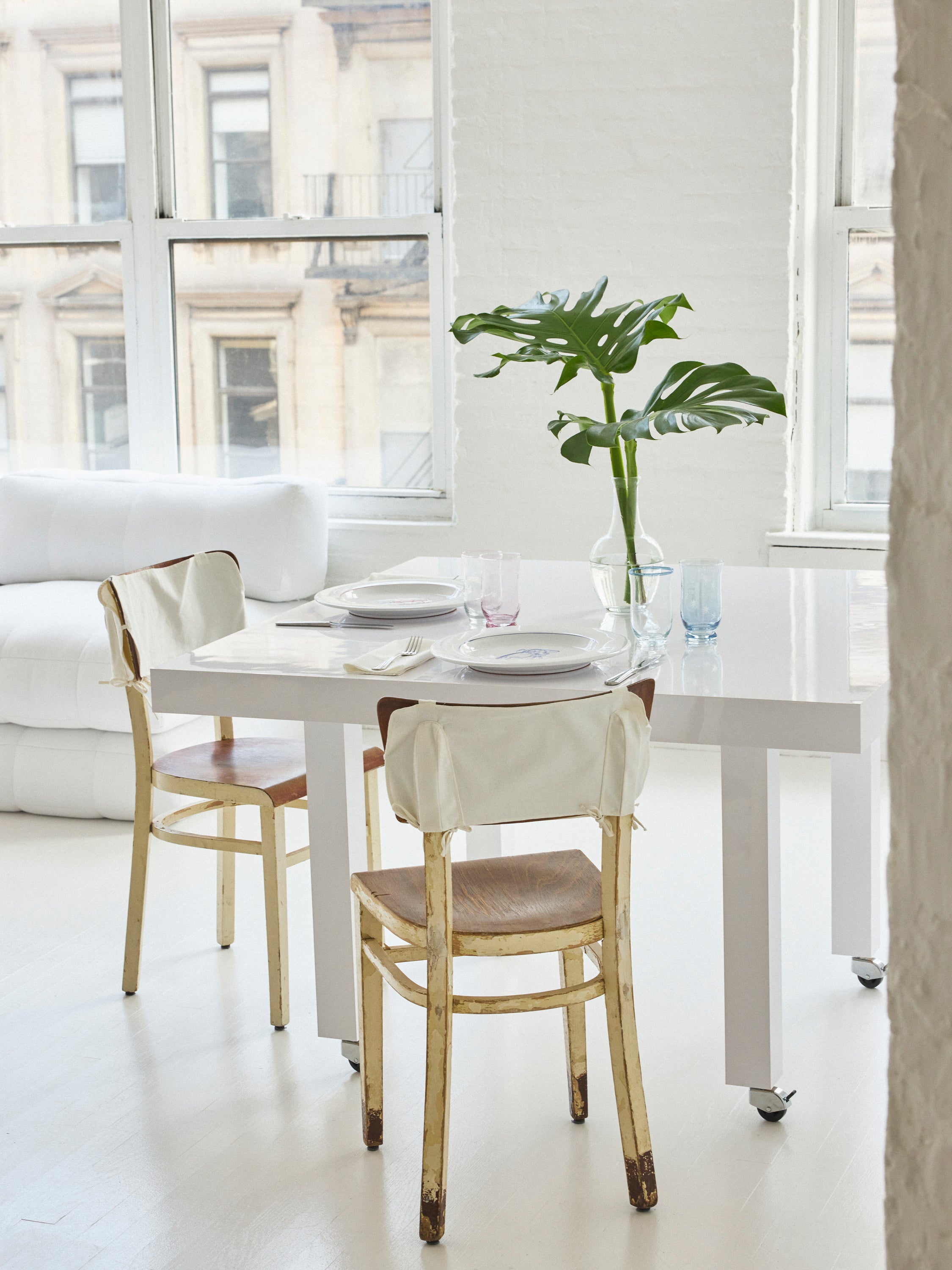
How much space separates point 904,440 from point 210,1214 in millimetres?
1964

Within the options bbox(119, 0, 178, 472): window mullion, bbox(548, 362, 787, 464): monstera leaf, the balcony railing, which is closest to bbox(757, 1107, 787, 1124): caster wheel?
bbox(548, 362, 787, 464): monstera leaf

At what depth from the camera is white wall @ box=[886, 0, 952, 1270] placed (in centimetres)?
29

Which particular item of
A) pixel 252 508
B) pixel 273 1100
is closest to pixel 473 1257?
pixel 273 1100

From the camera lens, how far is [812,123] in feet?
14.0

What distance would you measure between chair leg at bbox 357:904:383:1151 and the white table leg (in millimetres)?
233

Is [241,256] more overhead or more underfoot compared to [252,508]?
more overhead

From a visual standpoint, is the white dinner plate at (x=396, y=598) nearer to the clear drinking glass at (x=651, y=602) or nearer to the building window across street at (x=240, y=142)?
the clear drinking glass at (x=651, y=602)

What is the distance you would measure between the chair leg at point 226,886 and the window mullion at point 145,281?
2419 mm

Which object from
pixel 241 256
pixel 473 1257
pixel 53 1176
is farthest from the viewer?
pixel 241 256

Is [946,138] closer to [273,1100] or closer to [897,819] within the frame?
[897,819]

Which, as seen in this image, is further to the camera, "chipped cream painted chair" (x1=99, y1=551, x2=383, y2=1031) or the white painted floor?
"chipped cream painted chair" (x1=99, y1=551, x2=383, y2=1031)

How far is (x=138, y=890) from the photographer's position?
269cm

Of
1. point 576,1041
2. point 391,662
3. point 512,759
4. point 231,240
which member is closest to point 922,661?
point 512,759

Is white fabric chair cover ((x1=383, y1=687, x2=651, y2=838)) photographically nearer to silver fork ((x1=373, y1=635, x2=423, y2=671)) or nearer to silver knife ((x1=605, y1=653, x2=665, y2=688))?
silver knife ((x1=605, y1=653, x2=665, y2=688))
